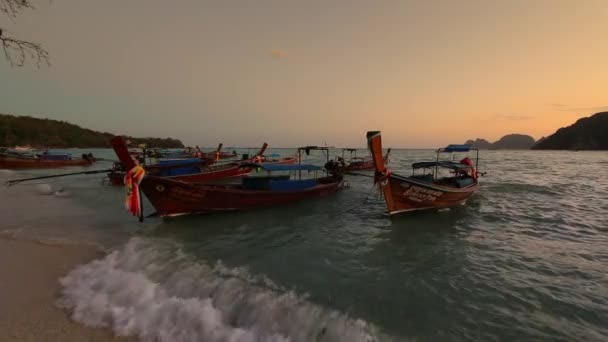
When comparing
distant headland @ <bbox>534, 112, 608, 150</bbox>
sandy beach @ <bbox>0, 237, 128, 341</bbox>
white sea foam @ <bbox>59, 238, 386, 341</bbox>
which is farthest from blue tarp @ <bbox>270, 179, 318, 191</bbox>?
distant headland @ <bbox>534, 112, 608, 150</bbox>

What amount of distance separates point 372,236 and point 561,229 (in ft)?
26.0

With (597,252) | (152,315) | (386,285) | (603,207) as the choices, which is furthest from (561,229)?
(152,315)

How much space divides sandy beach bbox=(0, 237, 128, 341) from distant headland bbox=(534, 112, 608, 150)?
177685 millimetres

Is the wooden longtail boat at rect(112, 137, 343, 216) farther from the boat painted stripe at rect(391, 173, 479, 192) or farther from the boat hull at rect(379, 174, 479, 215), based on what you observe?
the boat painted stripe at rect(391, 173, 479, 192)

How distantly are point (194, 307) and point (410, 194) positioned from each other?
10.6m

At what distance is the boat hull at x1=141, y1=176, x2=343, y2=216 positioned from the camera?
39.0ft

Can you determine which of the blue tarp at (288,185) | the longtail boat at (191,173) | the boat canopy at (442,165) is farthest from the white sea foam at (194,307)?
the longtail boat at (191,173)

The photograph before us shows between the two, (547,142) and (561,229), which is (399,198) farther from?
(547,142)

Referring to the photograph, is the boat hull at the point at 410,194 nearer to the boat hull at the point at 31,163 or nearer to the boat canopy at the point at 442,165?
the boat canopy at the point at 442,165

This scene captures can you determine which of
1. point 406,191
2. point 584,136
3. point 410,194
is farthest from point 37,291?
point 584,136

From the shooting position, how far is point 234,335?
4281 mm

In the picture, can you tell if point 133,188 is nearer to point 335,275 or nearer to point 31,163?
point 335,275

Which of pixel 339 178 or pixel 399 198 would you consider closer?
pixel 399 198

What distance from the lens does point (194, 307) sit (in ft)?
16.1
